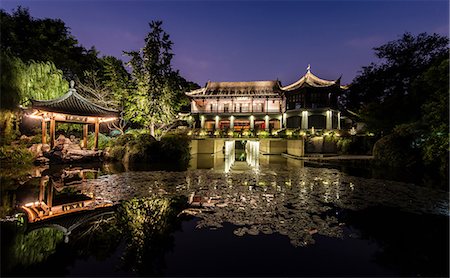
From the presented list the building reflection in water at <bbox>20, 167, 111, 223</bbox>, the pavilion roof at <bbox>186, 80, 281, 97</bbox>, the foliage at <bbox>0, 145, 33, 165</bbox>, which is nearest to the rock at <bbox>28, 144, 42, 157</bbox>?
the foliage at <bbox>0, 145, 33, 165</bbox>

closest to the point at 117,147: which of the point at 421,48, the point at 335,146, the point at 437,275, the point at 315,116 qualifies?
the point at 437,275

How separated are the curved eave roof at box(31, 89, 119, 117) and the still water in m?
8.74

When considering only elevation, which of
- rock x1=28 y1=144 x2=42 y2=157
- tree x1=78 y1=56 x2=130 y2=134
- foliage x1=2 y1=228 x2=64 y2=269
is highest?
tree x1=78 y1=56 x2=130 y2=134

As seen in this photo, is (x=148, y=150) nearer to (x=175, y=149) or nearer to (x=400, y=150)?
(x=175, y=149)

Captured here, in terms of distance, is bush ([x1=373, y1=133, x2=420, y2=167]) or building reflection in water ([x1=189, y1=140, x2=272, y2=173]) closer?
bush ([x1=373, y1=133, x2=420, y2=167])

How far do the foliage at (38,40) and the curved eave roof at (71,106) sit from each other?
6.78 metres

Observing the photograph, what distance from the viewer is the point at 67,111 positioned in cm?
1484

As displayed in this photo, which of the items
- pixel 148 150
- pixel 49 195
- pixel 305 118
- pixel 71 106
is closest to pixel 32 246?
pixel 49 195

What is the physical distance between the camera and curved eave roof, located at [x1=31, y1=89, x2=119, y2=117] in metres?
13.8

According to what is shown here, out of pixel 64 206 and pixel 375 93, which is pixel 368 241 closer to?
pixel 64 206

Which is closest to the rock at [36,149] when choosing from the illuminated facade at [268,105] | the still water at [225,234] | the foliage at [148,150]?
the foliage at [148,150]

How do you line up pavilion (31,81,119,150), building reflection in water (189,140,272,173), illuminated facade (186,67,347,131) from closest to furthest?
1. building reflection in water (189,140,272,173)
2. pavilion (31,81,119,150)
3. illuminated facade (186,67,347,131)

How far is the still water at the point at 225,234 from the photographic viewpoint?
10.2 ft

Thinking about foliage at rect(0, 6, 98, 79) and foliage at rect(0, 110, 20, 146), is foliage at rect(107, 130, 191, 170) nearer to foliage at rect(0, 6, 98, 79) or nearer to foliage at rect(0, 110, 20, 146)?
foliage at rect(0, 110, 20, 146)
